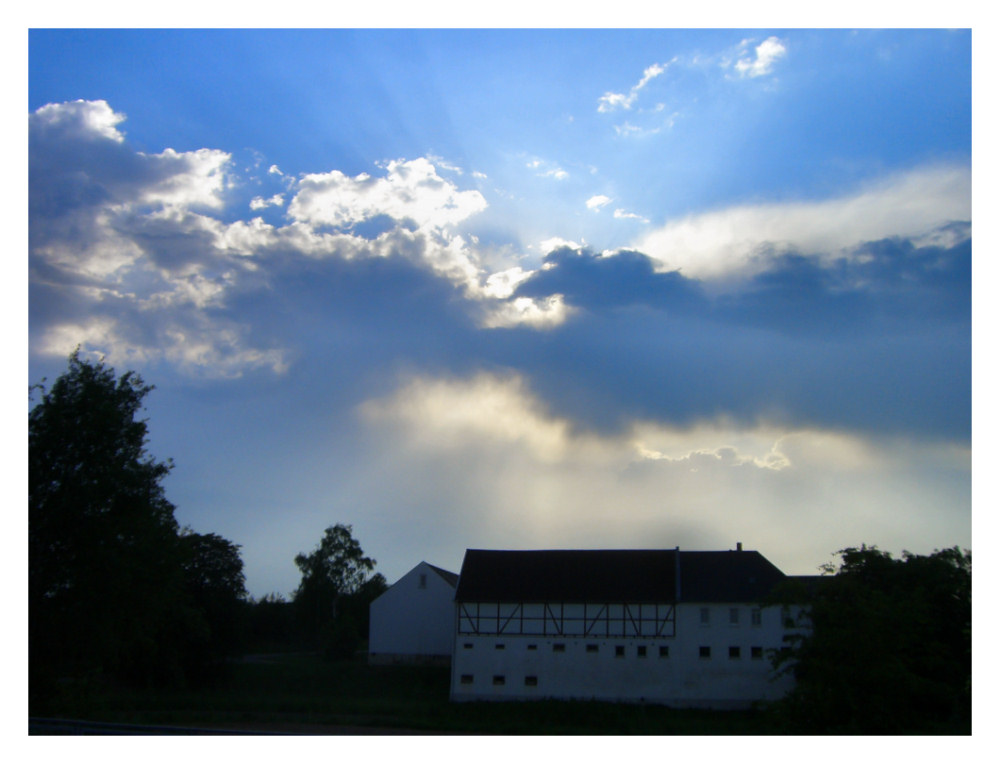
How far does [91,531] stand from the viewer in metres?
23.0

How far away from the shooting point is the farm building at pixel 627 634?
40625 mm

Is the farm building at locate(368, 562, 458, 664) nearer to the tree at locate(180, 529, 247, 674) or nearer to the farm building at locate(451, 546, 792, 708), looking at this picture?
the tree at locate(180, 529, 247, 674)

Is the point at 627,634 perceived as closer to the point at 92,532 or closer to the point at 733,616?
the point at 733,616

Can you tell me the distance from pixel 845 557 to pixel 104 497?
2898 centimetres

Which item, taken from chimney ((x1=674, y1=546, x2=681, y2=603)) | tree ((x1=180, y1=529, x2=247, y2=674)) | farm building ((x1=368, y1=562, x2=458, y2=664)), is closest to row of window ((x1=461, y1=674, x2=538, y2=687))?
chimney ((x1=674, y1=546, x2=681, y2=603))

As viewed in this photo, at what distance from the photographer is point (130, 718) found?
2998cm

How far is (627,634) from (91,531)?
2755 cm

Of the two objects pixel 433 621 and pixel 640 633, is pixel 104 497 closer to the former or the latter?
pixel 640 633

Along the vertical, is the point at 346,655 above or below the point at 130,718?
below

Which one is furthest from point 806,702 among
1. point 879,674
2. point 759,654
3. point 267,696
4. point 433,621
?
point 433,621

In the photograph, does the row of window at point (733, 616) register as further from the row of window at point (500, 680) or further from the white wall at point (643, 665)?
the row of window at point (500, 680)

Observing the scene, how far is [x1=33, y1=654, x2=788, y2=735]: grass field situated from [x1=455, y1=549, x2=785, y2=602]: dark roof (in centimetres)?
576

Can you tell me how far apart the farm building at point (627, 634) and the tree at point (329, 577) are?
88.5 feet

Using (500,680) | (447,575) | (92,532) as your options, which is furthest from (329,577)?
(92,532)
